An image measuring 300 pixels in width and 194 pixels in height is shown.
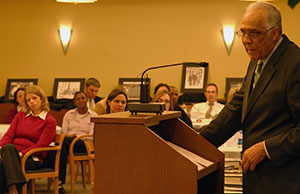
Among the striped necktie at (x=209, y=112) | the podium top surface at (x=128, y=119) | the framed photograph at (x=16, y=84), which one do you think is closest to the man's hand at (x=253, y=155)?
the podium top surface at (x=128, y=119)

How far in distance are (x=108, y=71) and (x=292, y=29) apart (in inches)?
146

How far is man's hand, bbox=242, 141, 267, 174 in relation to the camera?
87.7 inches

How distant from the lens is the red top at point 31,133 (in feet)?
18.9

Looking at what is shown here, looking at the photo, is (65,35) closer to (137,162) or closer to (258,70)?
(258,70)

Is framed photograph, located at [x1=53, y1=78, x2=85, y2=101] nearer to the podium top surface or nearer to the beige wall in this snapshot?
the beige wall

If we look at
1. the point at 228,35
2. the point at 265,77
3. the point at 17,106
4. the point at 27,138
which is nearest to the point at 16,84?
the point at 17,106

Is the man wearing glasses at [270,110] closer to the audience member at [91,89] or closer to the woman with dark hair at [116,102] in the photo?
the woman with dark hair at [116,102]

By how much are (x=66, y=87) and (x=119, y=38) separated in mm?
1447

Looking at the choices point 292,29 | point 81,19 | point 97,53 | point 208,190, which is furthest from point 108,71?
point 208,190

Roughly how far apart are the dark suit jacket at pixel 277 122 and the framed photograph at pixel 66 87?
7920 mm

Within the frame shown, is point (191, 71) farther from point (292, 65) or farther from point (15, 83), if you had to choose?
point (292, 65)

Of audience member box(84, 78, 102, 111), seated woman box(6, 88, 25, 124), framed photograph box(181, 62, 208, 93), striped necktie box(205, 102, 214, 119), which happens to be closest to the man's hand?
striped necktie box(205, 102, 214, 119)

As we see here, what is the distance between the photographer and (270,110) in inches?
88.5

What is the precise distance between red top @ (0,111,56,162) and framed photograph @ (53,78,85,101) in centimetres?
405
